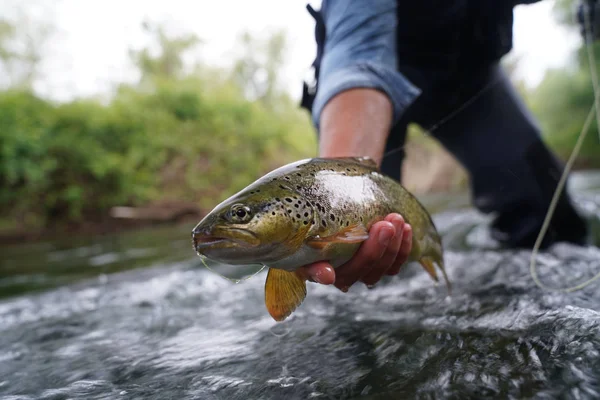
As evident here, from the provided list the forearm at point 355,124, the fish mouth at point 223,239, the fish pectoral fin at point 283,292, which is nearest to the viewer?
the fish mouth at point 223,239

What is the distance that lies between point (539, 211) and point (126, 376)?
10.2ft

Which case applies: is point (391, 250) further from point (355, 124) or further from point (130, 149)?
point (130, 149)

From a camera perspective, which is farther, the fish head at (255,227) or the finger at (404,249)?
the finger at (404,249)

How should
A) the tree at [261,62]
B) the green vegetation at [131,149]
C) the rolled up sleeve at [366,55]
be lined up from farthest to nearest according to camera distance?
the tree at [261,62]
the green vegetation at [131,149]
the rolled up sleeve at [366,55]

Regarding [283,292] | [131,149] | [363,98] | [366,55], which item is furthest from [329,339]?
[131,149]

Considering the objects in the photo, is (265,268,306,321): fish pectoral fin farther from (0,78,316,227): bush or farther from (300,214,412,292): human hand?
(0,78,316,227): bush

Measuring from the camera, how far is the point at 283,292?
4.79ft

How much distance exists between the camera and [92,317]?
255 cm

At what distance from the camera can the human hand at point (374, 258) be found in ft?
4.55

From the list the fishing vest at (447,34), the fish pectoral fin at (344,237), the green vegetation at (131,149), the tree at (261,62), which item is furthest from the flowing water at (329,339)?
the tree at (261,62)

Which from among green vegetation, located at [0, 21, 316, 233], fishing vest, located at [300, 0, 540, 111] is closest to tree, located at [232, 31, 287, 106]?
green vegetation, located at [0, 21, 316, 233]

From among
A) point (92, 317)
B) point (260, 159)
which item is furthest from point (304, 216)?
point (260, 159)

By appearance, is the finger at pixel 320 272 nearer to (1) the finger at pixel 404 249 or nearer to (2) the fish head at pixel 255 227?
(2) the fish head at pixel 255 227

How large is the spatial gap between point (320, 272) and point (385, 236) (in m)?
0.26
